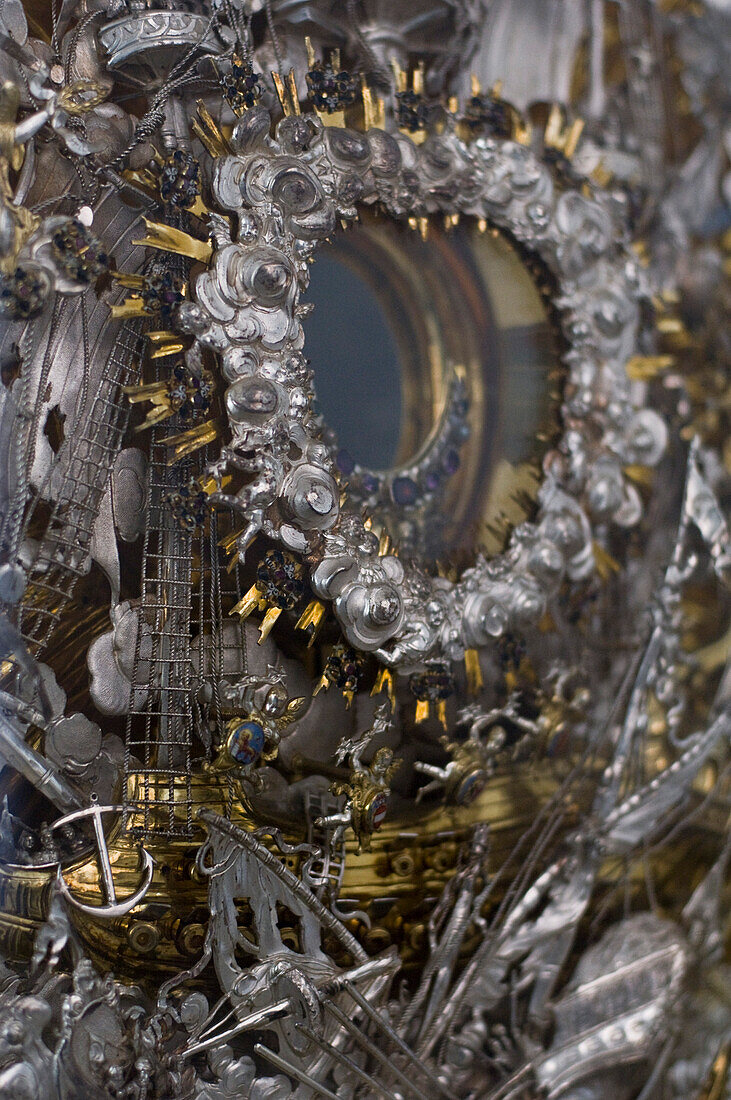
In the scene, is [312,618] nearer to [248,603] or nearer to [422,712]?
[248,603]

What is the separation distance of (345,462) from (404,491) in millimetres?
91

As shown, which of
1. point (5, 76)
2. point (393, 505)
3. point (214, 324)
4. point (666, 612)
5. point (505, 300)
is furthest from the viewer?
point (666, 612)

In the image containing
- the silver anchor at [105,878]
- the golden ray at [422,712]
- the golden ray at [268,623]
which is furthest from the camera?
the golden ray at [422,712]

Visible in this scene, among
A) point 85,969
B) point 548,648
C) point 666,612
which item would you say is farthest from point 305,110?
point 85,969

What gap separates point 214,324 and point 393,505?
0.30m

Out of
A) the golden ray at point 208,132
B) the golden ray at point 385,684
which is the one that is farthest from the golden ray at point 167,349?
the golden ray at point 385,684

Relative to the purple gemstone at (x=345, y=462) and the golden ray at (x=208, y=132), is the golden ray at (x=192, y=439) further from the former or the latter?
the golden ray at (x=208, y=132)

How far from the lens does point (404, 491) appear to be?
1.26 metres

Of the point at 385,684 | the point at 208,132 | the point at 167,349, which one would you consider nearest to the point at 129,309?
the point at 167,349

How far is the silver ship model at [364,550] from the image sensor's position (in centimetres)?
103

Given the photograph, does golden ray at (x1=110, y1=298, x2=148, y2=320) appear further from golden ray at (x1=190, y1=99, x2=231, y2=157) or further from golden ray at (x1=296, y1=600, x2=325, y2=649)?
golden ray at (x1=296, y1=600, x2=325, y2=649)

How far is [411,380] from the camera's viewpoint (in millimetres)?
1287

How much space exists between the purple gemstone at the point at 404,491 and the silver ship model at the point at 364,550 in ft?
0.04

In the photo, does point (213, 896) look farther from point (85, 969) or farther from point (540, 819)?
point (540, 819)
